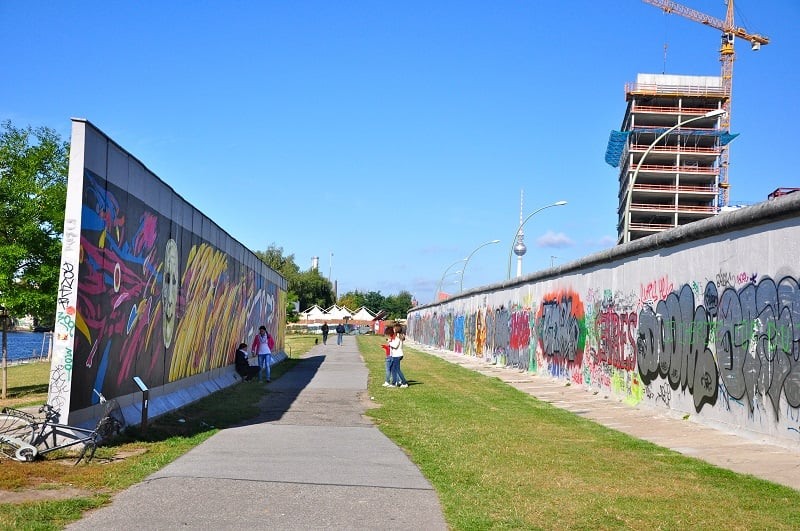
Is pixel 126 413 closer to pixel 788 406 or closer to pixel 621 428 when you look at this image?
pixel 621 428

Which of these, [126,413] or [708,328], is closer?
[126,413]

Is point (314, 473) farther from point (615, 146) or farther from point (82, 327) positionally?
point (615, 146)

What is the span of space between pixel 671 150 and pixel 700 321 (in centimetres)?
10402

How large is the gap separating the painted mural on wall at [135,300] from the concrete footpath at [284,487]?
5.94 ft

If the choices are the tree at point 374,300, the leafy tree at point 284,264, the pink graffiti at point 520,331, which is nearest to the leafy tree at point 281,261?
the leafy tree at point 284,264

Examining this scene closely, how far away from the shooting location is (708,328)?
13547 mm

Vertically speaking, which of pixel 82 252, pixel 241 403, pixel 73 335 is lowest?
pixel 241 403

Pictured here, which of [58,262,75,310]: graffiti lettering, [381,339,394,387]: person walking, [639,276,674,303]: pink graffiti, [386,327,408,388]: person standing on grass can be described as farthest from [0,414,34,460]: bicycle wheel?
[381,339,394,387]: person walking

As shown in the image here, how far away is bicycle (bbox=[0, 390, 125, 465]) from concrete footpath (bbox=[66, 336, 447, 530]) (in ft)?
3.57

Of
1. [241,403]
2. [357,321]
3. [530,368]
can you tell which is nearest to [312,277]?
[357,321]

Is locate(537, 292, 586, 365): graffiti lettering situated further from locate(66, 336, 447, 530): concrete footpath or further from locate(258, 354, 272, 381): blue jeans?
locate(66, 336, 447, 530): concrete footpath

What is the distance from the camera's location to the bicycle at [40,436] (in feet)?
29.1

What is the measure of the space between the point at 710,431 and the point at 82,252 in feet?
31.3

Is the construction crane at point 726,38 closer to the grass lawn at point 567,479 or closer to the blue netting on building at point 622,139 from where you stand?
the blue netting on building at point 622,139
